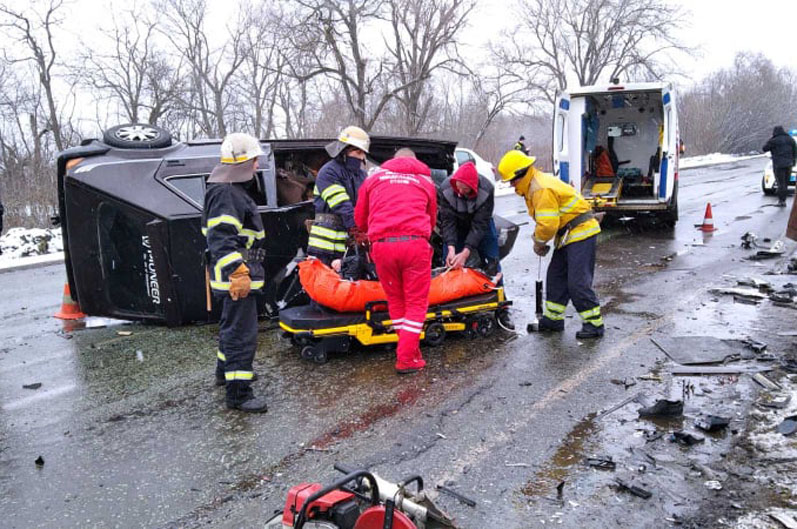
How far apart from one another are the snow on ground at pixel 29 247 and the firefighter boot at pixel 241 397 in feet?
30.8

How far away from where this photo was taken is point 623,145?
44.7 ft

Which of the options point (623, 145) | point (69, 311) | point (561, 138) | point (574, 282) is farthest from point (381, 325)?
point (623, 145)

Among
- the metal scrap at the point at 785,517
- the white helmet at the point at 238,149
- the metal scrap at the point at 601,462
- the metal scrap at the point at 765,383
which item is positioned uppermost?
the white helmet at the point at 238,149

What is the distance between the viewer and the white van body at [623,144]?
36.3 ft

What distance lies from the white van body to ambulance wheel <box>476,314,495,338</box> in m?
6.46

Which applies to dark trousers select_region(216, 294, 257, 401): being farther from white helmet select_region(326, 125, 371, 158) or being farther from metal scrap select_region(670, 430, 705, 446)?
metal scrap select_region(670, 430, 705, 446)

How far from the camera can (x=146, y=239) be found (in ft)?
19.9

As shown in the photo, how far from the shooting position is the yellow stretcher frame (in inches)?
205

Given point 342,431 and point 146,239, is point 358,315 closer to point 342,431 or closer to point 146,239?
point 342,431

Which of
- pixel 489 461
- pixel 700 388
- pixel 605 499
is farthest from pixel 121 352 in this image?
pixel 700 388

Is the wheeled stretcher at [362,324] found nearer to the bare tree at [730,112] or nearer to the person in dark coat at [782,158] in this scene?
the person in dark coat at [782,158]

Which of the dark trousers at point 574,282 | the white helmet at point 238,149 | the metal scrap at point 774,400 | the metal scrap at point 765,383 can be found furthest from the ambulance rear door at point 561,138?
the white helmet at point 238,149

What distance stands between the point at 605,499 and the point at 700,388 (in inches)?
68.1

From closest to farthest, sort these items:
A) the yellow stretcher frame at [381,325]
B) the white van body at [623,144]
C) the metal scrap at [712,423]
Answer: the metal scrap at [712,423] < the yellow stretcher frame at [381,325] < the white van body at [623,144]
